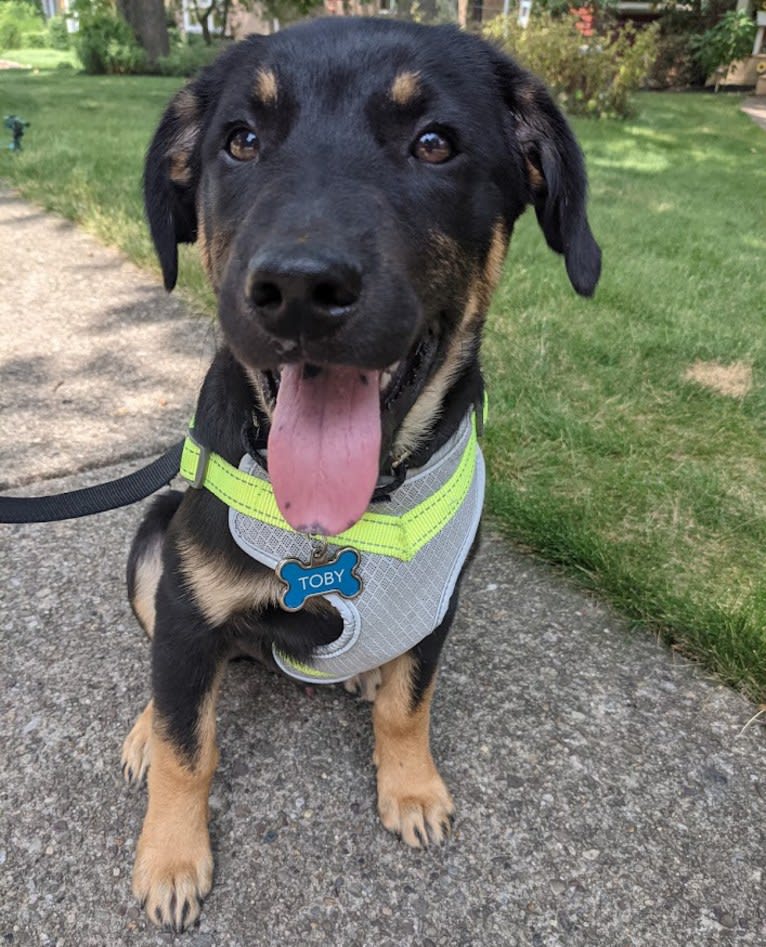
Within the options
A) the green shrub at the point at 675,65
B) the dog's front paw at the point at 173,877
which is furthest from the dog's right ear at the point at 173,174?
the green shrub at the point at 675,65

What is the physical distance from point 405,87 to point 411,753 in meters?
1.71

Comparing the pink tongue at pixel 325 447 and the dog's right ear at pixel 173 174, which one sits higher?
the dog's right ear at pixel 173 174

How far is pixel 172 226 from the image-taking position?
7.54 ft

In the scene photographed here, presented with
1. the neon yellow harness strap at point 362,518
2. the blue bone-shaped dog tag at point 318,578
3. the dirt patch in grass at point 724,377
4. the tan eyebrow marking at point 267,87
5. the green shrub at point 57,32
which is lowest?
the green shrub at point 57,32

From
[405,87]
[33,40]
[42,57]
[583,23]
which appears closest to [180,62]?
[583,23]

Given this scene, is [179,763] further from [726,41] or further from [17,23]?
[17,23]

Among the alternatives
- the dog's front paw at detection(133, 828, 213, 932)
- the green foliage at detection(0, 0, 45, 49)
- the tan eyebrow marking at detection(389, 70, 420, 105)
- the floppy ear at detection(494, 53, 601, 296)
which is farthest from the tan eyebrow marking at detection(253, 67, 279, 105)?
the green foliage at detection(0, 0, 45, 49)

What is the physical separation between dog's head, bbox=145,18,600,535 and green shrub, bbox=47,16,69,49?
137 ft

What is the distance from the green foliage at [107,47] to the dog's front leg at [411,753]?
25532mm

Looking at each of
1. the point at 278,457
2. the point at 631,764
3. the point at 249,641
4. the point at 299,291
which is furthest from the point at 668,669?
the point at 299,291

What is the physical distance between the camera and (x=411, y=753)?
7.35 feet

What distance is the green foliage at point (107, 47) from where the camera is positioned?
76.1ft

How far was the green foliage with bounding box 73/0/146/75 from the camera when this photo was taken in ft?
76.1

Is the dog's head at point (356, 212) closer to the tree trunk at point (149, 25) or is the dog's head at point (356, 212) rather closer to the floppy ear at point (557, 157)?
the floppy ear at point (557, 157)
